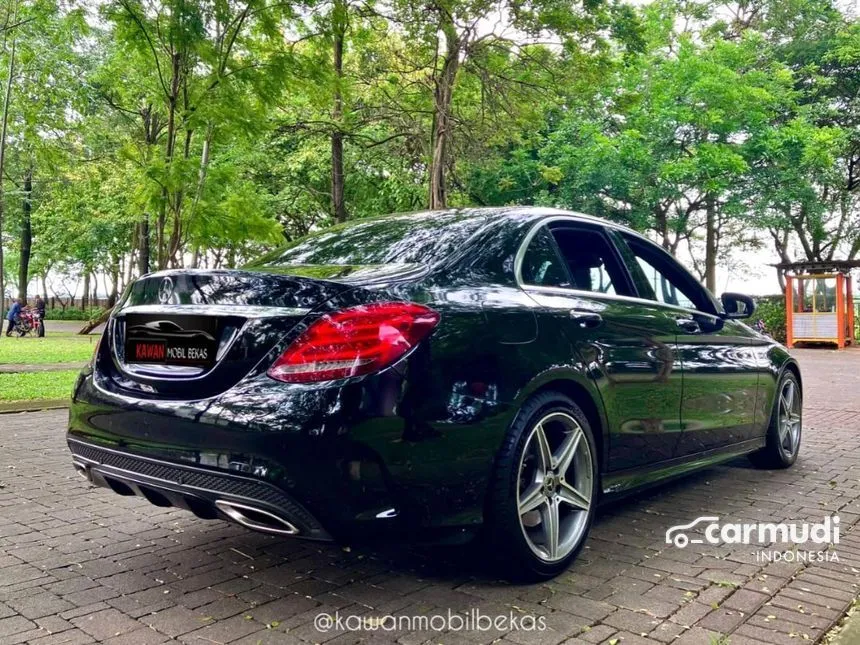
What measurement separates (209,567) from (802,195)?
79.0ft

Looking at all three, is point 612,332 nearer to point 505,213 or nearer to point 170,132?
point 505,213

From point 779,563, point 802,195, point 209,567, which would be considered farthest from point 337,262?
point 802,195

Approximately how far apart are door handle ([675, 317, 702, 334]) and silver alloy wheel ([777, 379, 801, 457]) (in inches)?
55.5

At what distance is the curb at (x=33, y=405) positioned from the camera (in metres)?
8.03

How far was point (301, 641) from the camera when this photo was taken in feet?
8.22

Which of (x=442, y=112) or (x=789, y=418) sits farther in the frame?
(x=442, y=112)

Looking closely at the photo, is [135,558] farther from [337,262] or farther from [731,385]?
[731,385]

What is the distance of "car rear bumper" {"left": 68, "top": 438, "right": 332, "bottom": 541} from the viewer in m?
2.50

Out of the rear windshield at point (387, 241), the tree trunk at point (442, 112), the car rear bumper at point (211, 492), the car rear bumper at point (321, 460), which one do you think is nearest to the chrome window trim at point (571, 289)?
the rear windshield at point (387, 241)

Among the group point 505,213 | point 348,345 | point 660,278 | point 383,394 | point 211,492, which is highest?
point 505,213

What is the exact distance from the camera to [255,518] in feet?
8.41

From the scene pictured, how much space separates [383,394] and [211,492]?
70cm

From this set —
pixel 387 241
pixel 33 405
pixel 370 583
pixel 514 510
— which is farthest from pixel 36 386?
pixel 514 510

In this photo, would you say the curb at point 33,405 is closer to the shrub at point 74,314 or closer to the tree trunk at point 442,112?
the tree trunk at point 442,112
